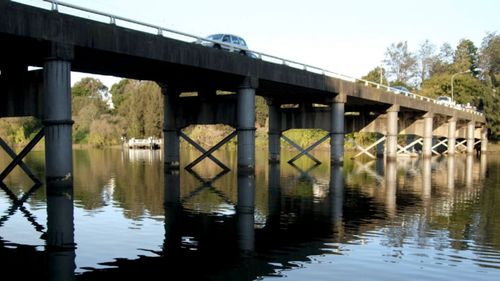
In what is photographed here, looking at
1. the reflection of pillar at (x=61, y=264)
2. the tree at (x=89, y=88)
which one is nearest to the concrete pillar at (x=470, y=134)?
the reflection of pillar at (x=61, y=264)

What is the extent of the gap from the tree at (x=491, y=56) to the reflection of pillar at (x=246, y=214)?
424ft

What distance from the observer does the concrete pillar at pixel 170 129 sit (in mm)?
43281

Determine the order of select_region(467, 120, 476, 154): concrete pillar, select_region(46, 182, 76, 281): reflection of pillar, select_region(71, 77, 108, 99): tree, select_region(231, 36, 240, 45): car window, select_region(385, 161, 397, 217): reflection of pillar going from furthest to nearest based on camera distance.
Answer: select_region(71, 77, 108, 99): tree < select_region(467, 120, 476, 154): concrete pillar < select_region(231, 36, 240, 45): car window < select_region(385, 161, 397, 217): reflection of pillar < select_region(46, 182, 76, 281): reflection of pillar

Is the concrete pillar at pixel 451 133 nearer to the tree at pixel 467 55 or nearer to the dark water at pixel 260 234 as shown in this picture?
the dark water at pixel 260 234

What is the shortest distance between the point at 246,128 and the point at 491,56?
128119mm

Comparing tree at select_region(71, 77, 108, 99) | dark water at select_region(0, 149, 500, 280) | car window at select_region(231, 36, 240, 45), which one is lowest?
dark water at select_region(0, 149, 500, 280)

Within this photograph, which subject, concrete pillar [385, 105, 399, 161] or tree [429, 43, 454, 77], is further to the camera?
tree [429, 43, 454, 77]

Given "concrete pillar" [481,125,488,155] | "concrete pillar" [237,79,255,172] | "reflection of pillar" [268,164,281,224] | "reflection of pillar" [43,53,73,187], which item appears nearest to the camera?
"reflection of pillar" [268,164,281,224]

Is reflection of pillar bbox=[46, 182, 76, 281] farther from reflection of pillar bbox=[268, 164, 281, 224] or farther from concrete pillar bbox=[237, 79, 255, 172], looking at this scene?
concrete pillar bbox=[237, 79, 255, 172]

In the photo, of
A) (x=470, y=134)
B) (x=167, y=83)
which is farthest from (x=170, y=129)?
(x=470, y=134)

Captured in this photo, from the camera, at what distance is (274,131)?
56250 mm

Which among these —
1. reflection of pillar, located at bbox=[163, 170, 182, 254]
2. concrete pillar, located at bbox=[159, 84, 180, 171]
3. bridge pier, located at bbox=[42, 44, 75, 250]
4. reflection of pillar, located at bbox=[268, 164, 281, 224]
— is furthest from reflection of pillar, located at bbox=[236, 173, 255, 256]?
concrete pillar, located at bbox=[159, 84, 180, 171]

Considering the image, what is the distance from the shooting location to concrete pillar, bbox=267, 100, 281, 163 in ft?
184

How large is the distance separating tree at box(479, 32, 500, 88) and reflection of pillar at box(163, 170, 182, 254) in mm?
130986
